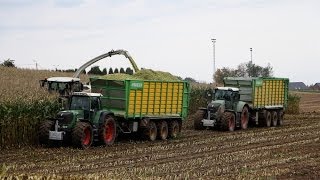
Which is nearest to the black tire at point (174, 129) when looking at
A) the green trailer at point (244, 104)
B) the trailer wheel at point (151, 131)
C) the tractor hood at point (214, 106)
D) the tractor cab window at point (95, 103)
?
the trailer wheel at point (151, 131)

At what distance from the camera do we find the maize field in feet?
42.4

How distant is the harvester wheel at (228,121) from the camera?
25172 mm

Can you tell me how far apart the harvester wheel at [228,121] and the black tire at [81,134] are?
28.7ft

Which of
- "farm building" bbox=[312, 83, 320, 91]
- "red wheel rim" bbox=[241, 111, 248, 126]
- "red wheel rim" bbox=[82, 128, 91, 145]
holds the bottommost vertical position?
"red wheel rim" bbox=[82, 128, 91, 145]

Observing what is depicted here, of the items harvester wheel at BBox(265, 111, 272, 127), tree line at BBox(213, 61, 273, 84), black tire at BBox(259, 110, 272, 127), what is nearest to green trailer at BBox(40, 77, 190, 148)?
black tire at BBox(259, 110, 272, 127)

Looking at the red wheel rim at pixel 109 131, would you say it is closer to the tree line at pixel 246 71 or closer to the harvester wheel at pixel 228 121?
the harvester wheel at pixel 228 121

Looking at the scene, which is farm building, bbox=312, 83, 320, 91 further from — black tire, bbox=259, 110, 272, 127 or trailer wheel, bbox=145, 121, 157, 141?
trailer wheel, bbox=145, 121, 157, 141

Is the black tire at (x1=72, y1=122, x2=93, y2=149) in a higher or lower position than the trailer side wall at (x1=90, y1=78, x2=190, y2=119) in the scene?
lower

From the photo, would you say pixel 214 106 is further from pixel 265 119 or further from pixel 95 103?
pixel 95 103

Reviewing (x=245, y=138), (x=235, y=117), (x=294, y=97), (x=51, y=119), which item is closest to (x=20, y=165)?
(x=51, y=119)

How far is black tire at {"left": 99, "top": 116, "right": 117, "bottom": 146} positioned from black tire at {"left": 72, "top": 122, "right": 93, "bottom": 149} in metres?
0.60

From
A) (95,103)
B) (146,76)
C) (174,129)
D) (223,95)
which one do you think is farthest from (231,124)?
(95,103)

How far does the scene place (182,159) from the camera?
614 inches

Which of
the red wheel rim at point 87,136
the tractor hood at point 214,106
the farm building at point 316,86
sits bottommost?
the red wheel rim at point 87,136
